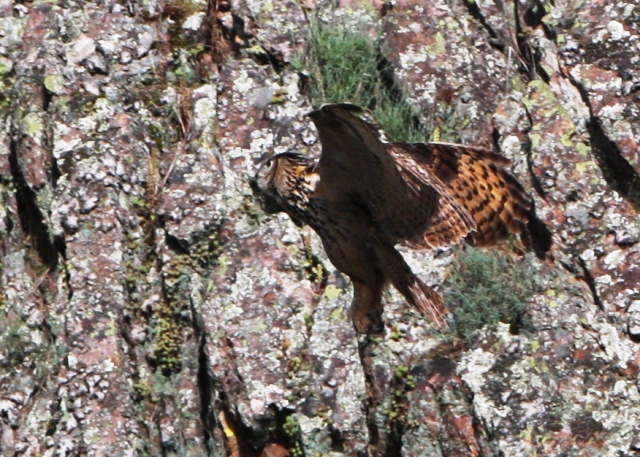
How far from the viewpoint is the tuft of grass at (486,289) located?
5570mm

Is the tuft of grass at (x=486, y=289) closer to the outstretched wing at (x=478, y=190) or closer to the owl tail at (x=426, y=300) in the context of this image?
the owl tail at (x=426, y=300)

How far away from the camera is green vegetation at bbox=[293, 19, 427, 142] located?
6121mm

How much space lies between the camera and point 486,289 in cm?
562

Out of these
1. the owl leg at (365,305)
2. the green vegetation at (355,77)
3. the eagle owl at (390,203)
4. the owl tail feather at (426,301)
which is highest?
the green vegetation at (355,77)

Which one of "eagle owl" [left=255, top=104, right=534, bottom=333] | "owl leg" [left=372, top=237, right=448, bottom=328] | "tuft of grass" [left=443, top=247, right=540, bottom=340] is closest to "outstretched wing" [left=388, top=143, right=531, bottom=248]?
"eagle owl" [left=255, top=104, right=534, bottom=333]

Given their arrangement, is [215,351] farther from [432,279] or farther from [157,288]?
[432,279]

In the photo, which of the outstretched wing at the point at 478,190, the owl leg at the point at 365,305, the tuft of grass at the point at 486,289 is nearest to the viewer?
the outstretched wing at the point at 478,190

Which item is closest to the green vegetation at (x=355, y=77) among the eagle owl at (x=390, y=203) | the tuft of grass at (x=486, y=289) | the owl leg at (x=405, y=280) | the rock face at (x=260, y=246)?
the rock face at (x=260, y=246)

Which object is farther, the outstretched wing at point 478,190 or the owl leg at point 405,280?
the owl leg at point 405,280

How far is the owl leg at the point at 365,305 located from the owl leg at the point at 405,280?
99 millimetres

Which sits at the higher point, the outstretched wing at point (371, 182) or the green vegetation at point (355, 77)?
the green vegetation at point (355, 77)

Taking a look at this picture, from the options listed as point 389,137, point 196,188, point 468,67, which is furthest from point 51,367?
point 468,67

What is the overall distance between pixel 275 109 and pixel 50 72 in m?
1.16

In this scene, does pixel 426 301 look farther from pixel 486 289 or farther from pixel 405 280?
pixel 486 289
